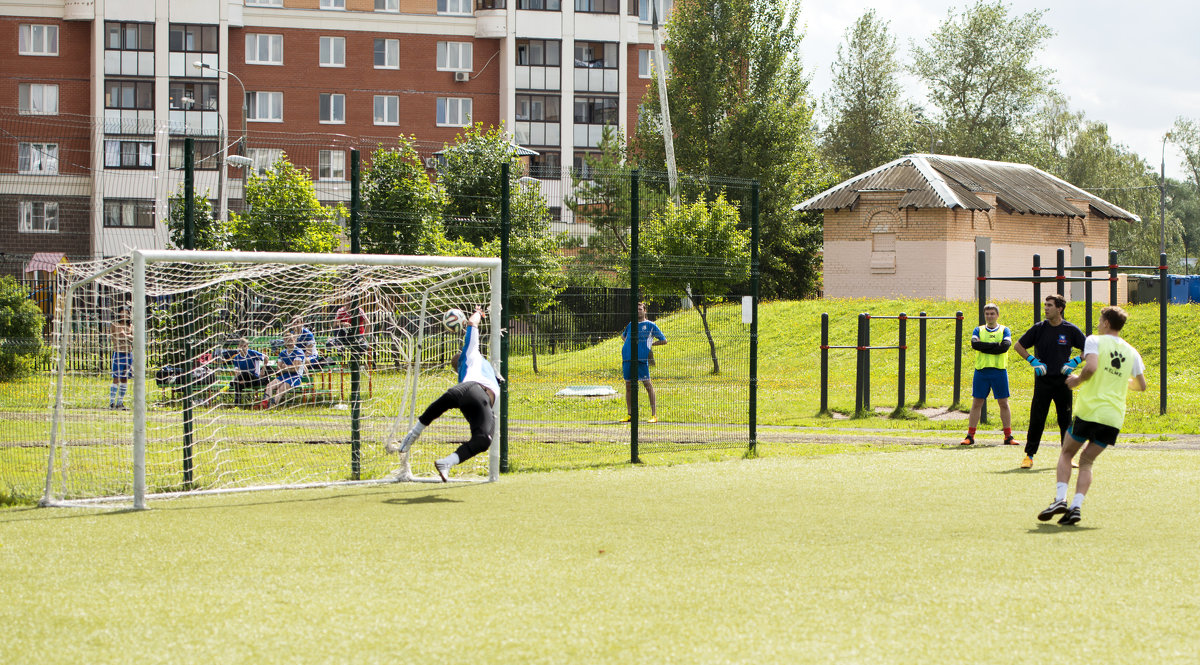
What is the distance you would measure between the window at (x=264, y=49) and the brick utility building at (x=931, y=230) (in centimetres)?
2773

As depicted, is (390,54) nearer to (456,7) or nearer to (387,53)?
(387,53)

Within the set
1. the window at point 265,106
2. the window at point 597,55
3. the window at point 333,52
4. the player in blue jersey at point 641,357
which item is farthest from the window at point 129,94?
the player in blue jersey at point 641,357

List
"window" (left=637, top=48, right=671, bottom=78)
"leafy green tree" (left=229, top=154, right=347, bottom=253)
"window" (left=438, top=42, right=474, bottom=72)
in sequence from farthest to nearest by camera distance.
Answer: "window" (left=637, top=48, right=671, bottom=78) → "window" (left=438, top=42, right=474, bottom=72) → "leafy green tree" (left=229, top=154, right=347, bottom=253)

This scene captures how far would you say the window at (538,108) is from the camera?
57844 millimetres

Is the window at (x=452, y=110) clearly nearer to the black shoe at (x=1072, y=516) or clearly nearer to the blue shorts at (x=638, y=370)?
the blue shorts at (x=638, y=370)

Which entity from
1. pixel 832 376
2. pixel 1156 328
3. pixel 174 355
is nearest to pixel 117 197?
pixel 174 355

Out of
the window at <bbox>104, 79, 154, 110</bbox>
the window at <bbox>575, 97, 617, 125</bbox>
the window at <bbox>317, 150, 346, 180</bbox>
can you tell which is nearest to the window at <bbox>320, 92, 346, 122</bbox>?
the window at <bbox>104, 79, 154, 110</bbox>

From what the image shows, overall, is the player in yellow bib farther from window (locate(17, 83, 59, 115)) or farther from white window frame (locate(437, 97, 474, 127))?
window (locate(17, 83, 59, 115))

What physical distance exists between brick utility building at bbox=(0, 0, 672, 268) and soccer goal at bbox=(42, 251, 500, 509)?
141 ft

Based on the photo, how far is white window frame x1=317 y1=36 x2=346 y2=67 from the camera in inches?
2211

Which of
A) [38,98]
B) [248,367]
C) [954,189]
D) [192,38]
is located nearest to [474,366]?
[248,367]

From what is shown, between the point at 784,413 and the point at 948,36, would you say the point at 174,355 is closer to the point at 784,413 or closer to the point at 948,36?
the point at 784,413

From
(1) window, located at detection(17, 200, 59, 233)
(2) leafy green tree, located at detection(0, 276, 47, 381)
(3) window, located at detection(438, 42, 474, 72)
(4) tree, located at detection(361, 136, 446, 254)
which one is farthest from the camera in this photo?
(3) window, located at detection(438, 42, 474, 72)

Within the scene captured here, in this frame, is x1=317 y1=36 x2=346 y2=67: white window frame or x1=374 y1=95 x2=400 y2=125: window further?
x1=374 y1=95 x2=400 y2=125: window
